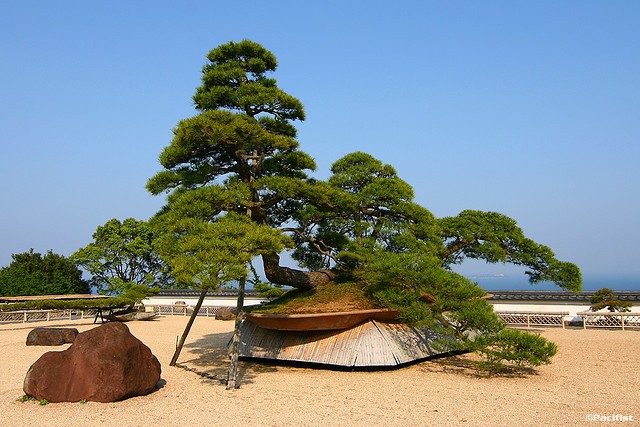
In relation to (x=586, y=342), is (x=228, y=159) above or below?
above

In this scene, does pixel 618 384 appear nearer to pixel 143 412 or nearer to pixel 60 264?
pixel 143 412

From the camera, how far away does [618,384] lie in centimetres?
823

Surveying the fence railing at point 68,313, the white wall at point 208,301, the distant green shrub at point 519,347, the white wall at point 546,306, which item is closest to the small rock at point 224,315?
the fence railing at point 68,313

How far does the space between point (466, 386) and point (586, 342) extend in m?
7.21

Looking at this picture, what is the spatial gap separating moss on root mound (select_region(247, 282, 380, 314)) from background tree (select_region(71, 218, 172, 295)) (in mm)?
21176

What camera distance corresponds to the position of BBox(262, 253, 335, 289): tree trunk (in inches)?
420

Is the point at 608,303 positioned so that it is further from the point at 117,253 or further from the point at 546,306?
the point at 117,253

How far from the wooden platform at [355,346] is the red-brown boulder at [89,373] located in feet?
11.7

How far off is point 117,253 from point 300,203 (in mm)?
23235

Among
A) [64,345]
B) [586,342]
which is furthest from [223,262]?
[586,342]

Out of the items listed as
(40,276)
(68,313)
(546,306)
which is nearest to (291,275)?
(546,306)

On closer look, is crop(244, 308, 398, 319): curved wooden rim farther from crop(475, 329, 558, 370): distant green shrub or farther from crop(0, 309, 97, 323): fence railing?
crop(0, 309, 97, 323): fence railing

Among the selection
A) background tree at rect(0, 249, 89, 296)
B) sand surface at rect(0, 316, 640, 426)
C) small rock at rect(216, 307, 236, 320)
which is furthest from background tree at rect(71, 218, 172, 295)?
sand surface at rect(0, 316, 640, 426)

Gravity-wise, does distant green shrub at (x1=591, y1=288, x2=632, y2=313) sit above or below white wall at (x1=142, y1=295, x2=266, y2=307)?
above
